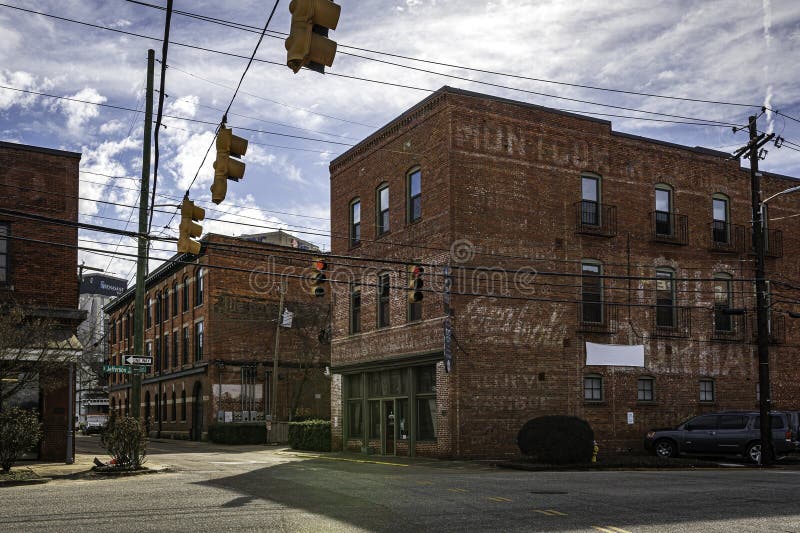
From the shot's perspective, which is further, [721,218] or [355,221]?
[355,221]

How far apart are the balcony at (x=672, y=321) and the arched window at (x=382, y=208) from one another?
431 inches

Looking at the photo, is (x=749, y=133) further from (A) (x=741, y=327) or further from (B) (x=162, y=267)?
(B) (x=162, y=267)

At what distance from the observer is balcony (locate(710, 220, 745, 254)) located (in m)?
34.7

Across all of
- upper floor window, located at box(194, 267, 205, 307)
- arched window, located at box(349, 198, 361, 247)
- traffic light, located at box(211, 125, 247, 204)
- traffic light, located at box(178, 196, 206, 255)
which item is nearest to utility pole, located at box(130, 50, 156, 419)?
traffic light, located at box(178, 196, 206, 255)

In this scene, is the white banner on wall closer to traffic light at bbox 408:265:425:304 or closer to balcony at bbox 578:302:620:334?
balcony at bbox 578:302:620:334

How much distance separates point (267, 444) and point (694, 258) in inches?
938

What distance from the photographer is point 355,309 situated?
35250 millimetres

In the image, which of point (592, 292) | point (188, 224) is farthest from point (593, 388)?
point (188, 224)

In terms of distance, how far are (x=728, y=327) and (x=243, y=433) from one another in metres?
25.2

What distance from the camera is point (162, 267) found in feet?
192

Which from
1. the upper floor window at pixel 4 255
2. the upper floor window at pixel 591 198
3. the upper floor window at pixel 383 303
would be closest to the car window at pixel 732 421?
the upper floor window at pixel 591 198

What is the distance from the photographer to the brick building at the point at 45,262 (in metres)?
26.0

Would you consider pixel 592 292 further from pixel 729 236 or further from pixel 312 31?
pixel 312 31

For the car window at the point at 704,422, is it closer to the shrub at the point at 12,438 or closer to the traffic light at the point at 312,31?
the shrub at the point at 12,438
